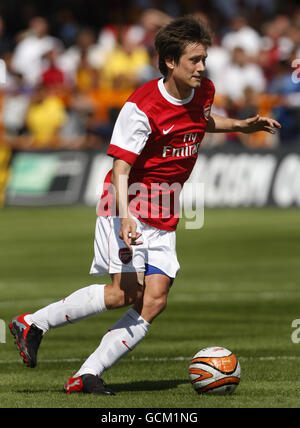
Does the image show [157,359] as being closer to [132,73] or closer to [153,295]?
[153,295]

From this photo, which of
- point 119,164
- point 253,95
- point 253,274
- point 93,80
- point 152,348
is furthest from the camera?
point 93,80

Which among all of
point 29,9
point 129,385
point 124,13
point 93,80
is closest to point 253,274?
point 129,385

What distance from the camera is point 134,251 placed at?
7.48 metres

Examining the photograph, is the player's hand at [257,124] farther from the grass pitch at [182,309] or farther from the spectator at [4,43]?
the spectator at [4,43]

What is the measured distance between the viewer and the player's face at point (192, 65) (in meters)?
7.34

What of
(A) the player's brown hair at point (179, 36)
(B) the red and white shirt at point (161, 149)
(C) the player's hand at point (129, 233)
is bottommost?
(C) the player's hand at point (129, 233)

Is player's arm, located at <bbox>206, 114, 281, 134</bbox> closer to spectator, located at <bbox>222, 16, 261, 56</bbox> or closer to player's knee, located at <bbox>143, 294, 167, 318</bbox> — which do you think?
player's knee, located at <bbox>143, 294, 167, 318</bbox>

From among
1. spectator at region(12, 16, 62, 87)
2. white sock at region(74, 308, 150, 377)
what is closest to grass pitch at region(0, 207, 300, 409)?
white sock at region(74, 308, 150, 377)

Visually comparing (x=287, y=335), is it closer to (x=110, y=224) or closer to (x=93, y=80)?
(x=110, y=224)

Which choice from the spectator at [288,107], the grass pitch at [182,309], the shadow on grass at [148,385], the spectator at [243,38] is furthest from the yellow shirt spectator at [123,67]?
the shadow on grass at [148,385]

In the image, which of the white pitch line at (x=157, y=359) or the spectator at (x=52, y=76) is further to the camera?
the spectator at (x=52, y=76)

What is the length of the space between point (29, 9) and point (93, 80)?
5967 mm

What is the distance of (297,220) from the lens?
21.0m

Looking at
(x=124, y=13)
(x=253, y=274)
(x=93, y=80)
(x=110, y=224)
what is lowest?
(x=253, y=274)
